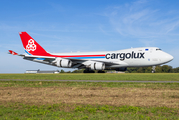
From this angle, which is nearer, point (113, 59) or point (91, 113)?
point (91, 113)

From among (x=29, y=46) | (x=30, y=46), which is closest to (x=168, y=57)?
(x=30, y=46)

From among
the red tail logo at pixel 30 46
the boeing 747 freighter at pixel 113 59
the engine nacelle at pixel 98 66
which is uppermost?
the red tail logo at pixel 30 46

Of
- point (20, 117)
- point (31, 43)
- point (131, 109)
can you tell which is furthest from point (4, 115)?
point (31, 43)

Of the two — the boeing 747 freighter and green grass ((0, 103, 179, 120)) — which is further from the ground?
the boeing 747 freighter

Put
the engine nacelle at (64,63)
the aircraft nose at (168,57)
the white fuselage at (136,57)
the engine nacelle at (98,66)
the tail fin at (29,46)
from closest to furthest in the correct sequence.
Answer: the aircraft nose at (168,57) → the white fuselage at (136,57) → the engine nacelle at (98,66) → the engine nacelle at (64,63) → the tail fin at (29,46)

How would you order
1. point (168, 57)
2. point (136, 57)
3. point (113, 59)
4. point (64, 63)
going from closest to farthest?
point (168, 57)
point (136, 57)
point (113, 59)
point (64, 63)

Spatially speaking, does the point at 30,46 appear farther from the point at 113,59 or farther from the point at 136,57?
the point at 136,57

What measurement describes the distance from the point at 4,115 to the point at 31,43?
5198 cm

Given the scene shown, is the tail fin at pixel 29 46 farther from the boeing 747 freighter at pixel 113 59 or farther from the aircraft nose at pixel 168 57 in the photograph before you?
the aircraft nose at pixel 168 57

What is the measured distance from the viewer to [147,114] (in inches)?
296

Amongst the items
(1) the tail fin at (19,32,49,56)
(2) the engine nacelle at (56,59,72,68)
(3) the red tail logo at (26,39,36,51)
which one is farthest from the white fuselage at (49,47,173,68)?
(3) the red tail logo at (26,39,36,51)

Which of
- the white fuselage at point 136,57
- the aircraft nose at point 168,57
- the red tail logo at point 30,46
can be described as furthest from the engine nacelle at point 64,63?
the aircraft nose at point 168,57

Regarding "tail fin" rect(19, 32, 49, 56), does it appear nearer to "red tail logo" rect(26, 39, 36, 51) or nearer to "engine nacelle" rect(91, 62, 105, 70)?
"red tail logo" rect(26, 39, 36, 51)

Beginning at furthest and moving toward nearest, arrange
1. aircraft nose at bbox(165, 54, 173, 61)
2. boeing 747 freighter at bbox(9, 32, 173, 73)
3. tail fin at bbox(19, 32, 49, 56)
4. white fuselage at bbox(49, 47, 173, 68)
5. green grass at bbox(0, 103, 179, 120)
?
tail fin at bbox(19, 32, 49, 56) < boeing 747 freighter at bbox(9, 32, 173, 73) < white fuselage at bbox(49, 47, 173, 68) < aircraft nose at bbox(165, 54, 173, 61) < green grass at bbox(0, 103, 179, 120)
